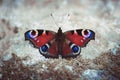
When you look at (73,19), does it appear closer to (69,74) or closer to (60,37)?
(60,37)

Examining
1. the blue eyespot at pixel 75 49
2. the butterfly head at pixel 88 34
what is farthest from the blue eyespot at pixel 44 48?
the butterfly head at pixel 88 34

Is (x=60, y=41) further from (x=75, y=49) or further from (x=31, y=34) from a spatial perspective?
(x=31, y=34)

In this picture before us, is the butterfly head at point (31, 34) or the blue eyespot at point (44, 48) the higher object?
the butterfly head at point (31, 34)

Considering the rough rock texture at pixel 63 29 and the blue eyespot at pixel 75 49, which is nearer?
the rough rock texture at pixel 63 29

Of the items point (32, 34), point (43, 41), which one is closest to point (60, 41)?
point (43, 41)

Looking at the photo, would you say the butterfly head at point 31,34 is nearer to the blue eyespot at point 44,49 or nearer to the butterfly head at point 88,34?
the blue eyespot at point 44,49

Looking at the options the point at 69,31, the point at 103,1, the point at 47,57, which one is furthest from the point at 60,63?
the point at 103,1
